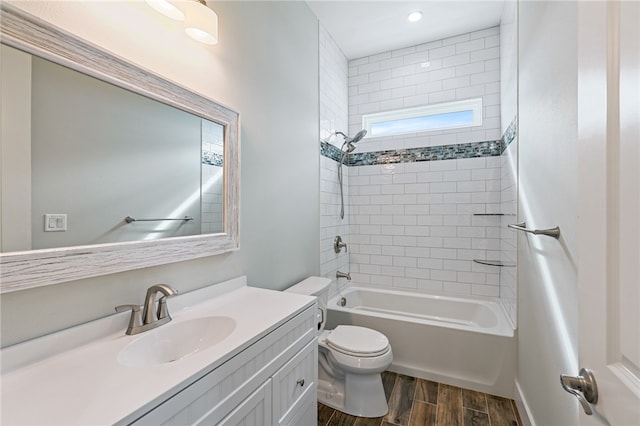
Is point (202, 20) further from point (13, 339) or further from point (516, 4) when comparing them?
point (516, 4)

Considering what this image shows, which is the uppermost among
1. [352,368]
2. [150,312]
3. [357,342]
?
[150,312]

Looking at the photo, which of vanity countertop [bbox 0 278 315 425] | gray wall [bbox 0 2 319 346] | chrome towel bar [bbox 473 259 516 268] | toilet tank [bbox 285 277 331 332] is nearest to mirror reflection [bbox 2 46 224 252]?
gray wall [bbox 0 2 319 346]

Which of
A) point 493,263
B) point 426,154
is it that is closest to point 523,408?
point 493,263

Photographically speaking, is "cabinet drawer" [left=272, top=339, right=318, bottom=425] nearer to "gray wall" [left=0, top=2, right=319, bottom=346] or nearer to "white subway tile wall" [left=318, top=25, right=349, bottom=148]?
"gray wall" [left=0, top=2, right=319, bottom=346]

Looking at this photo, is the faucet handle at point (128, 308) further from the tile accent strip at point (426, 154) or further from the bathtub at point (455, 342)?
the tile accent strip at point (426, 154)

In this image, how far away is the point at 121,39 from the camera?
99cm

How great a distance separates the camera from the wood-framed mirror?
0.75 m

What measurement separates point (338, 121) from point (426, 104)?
90 cm

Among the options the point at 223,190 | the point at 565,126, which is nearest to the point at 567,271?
the point at 565,126

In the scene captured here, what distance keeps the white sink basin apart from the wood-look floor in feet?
3.55

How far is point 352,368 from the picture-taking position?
5.65 ft

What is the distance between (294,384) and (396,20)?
286 centimetres

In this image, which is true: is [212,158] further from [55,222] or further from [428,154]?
[428,154]

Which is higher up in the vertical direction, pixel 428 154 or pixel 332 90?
pixel 332 90
